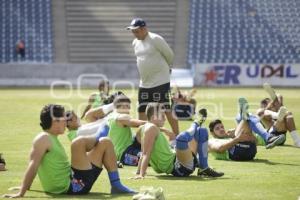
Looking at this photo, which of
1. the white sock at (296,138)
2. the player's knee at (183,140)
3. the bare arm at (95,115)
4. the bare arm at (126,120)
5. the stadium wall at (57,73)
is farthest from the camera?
the stadium wall at (57,73)

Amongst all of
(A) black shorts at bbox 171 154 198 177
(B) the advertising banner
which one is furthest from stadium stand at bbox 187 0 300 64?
(A) black shorts at bbox 171 154 198 177

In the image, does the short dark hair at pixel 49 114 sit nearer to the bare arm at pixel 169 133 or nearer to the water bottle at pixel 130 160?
the bare arm at pixel 169 133

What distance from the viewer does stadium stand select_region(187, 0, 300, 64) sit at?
46188 mm

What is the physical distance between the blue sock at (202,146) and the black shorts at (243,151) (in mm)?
2158

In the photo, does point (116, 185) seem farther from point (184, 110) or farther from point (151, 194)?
point (184, 110)

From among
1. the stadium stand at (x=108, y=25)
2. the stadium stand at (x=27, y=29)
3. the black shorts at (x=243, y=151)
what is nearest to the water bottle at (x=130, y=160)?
the black shorts at (x=243, y=151)

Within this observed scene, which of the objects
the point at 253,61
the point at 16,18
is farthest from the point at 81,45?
the point at 253,61

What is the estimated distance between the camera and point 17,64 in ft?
134

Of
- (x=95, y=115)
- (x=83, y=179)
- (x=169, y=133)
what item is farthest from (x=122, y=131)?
(x=83, y=179)

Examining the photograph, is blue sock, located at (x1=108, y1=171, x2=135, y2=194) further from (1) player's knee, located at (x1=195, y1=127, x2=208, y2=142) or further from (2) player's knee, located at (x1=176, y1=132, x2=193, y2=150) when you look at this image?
(1) player's knee, located at (x1=195, y1=127, x2=208, y2=142)

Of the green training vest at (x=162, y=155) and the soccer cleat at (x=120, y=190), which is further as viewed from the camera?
the green training vest at (x=162, y=155)

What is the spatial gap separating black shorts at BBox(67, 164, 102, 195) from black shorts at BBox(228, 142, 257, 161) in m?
4.26

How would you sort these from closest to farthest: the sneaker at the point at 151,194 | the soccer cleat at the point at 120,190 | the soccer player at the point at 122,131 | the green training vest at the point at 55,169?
the sneaker at the point at 151,194
the green training vest at the point at 55,169
the soccer cleat at the point at 120,190
the soccer player at the point at 122,131

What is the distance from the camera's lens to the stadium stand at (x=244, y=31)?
46.2m
